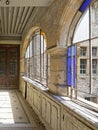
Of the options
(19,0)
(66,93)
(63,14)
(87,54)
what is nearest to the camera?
(87,54)

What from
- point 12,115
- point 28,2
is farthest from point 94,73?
point 12,115

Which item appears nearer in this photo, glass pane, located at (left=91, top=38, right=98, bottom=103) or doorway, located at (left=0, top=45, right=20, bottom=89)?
glass pane, located at (left=91, top=38, right=98, bottom=103)

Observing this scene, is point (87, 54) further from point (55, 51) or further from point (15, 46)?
point (15, 46)

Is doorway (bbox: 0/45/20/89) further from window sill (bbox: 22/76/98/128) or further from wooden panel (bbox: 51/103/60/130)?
window sill (bbox: 22/76/98/128)

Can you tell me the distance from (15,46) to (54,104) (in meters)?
10.2

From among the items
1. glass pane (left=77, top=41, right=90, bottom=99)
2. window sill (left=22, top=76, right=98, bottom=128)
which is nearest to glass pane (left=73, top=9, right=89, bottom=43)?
glass pane (left=77, top=41, right=90, bottom=99)

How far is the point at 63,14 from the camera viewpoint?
4.58 m

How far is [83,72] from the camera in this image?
4.09 m

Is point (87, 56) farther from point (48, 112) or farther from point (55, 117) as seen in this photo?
point (48, 112)

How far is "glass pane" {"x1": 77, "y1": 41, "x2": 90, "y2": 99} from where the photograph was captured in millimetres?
3873

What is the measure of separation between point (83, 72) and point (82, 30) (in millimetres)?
718

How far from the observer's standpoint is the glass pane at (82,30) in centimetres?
396

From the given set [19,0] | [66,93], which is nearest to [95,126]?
[66,93]

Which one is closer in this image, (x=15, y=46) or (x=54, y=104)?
(x=54, y=104)
